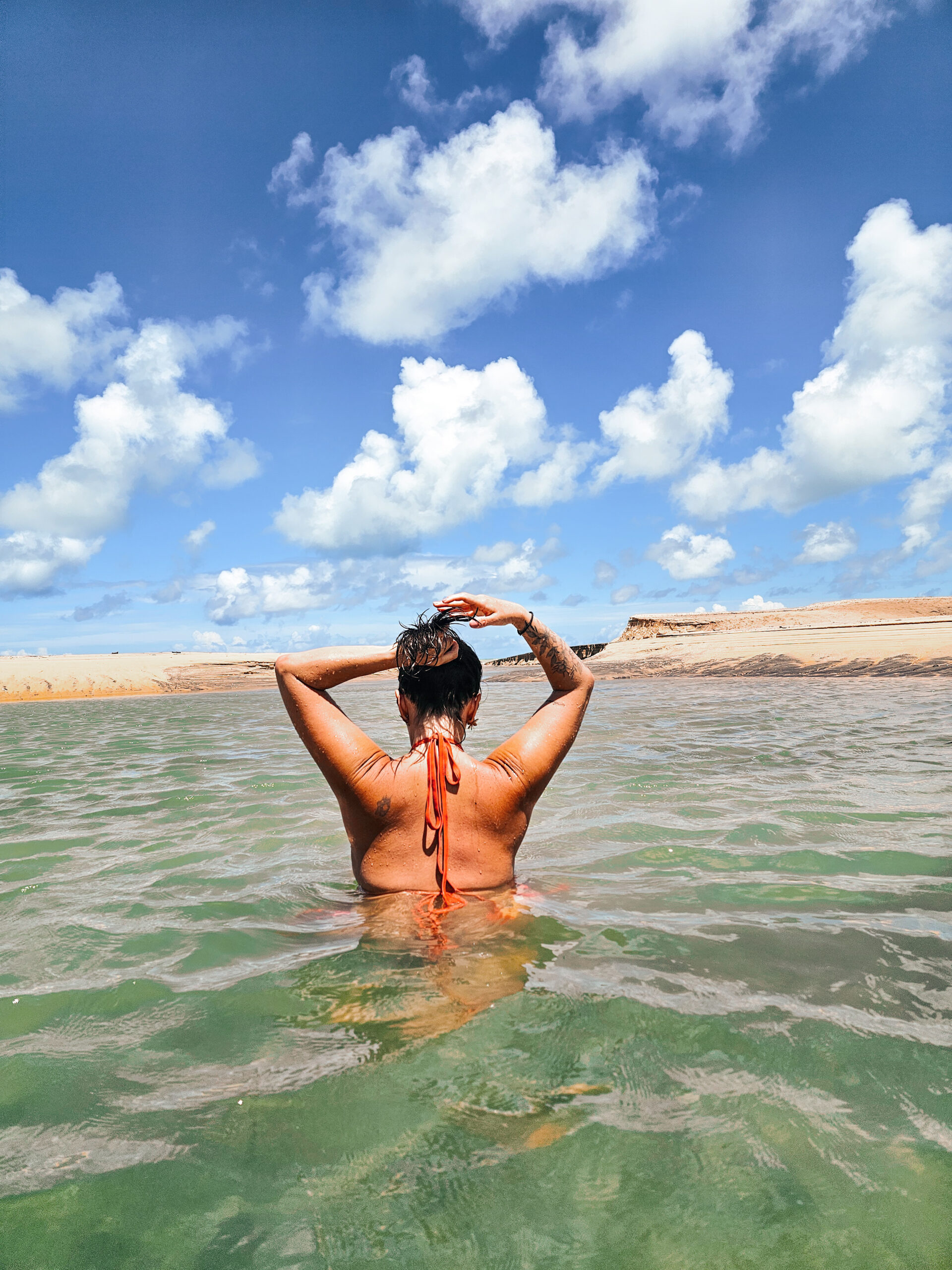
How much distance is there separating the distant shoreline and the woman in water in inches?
627

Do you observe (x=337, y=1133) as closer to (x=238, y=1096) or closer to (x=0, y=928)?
(x=238, y=1096)

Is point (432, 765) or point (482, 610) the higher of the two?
point (482, 610)

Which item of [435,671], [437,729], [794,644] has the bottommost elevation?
[794,644]

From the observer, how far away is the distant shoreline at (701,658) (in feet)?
58.1

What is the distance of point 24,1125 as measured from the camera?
177 centimetres

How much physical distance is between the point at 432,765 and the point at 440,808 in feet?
0.59

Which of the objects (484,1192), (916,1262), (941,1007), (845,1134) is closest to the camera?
(916,1262)

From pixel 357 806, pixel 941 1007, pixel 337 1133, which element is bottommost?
pixel 941 1007

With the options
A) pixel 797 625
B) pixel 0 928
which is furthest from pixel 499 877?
pixel 797 625

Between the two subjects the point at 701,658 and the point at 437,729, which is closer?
the point at 437,729

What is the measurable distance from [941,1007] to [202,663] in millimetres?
32620

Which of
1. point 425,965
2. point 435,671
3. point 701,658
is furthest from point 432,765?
point 701,658

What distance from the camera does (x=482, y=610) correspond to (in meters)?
2.98

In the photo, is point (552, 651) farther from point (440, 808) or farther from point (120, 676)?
point (120, 676)
